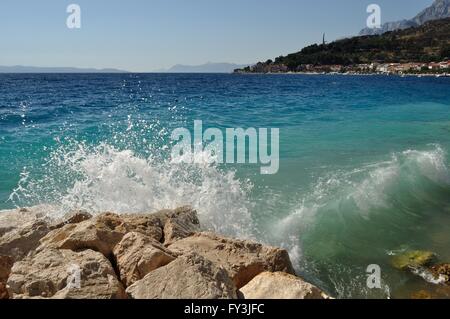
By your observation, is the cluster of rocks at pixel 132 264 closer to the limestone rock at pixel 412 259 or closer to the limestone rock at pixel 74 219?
the limestone rock at pixel 74 219

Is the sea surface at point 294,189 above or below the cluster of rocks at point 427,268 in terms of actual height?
above

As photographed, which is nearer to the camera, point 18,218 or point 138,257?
point 138,257

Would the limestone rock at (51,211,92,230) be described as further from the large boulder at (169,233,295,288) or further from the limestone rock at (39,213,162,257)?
the large boulder at (169,233,295,288)

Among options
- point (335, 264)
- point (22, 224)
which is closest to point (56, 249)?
point (22, 224)

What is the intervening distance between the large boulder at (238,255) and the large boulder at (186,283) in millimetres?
838

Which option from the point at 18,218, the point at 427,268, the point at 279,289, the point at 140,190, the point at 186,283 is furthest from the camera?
the point at 140,190

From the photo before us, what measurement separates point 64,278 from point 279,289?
91.7 inches

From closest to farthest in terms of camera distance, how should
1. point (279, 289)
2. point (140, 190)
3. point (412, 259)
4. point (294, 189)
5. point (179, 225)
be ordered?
1. point (279, 289)
2. point (179, 225)
3. point (412, 259)
4. point (140, 190)
5. point (294, 189)

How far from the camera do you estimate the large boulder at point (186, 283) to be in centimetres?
415

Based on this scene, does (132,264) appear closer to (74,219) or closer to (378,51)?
(74,219)

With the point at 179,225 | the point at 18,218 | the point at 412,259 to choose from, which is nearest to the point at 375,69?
the point at 412,259

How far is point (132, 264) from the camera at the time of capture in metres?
4.96

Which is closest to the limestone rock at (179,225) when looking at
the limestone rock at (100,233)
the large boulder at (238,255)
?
the limestone rock at (100,233)
